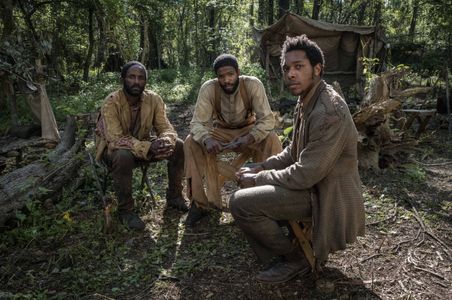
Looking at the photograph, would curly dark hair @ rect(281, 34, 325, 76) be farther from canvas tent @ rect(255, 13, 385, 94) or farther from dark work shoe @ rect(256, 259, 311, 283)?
canvas tent @ rect(255, 13, 385, 94)

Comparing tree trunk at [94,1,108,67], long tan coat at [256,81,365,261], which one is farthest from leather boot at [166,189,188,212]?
tree trunk at [94,1,108,67]

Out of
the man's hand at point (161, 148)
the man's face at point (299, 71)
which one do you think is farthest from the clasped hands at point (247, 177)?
the man's hand at point (161, 148)

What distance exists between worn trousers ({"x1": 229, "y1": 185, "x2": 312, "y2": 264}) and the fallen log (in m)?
2.39

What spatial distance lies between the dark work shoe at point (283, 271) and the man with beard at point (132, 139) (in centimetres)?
162

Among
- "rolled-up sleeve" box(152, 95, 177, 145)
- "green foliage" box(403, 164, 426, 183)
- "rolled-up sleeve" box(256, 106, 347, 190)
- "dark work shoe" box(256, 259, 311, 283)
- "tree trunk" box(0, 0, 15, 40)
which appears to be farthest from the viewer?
"tree trunk" box(0, 0, 15, 40)

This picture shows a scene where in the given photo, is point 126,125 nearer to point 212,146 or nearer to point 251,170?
point 212,146

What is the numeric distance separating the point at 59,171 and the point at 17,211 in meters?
0.91

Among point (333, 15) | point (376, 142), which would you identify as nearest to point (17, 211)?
point (376, 142)

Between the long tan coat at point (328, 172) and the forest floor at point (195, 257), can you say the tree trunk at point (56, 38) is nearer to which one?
the forest floor at point (195, 257)

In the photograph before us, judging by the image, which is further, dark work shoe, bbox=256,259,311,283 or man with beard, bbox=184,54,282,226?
man with beard, bbox=184,54,282,226

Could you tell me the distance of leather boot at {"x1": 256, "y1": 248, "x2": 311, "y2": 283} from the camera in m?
2.84

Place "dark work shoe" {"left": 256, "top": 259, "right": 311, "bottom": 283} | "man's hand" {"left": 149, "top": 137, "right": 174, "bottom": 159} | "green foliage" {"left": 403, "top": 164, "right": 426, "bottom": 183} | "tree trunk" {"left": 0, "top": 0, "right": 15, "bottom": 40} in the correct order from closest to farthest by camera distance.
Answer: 1. "dark work shoe" {"left": 256, "top": 259, "right": 311, "bottom": 283}
2. "man's hand" {"left": 149, "top": 137, "right": 174, "bottom": 159}
3. "green foliage" {"left": 403, "top": 164, "right": 426, "bottom": 183}
4. "tree trunk" {"left": 0, "top": 0, "right": 15, "bottom": 40}

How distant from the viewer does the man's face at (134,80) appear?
4.24 m

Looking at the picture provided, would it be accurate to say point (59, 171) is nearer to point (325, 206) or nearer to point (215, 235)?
point (215, 235)
